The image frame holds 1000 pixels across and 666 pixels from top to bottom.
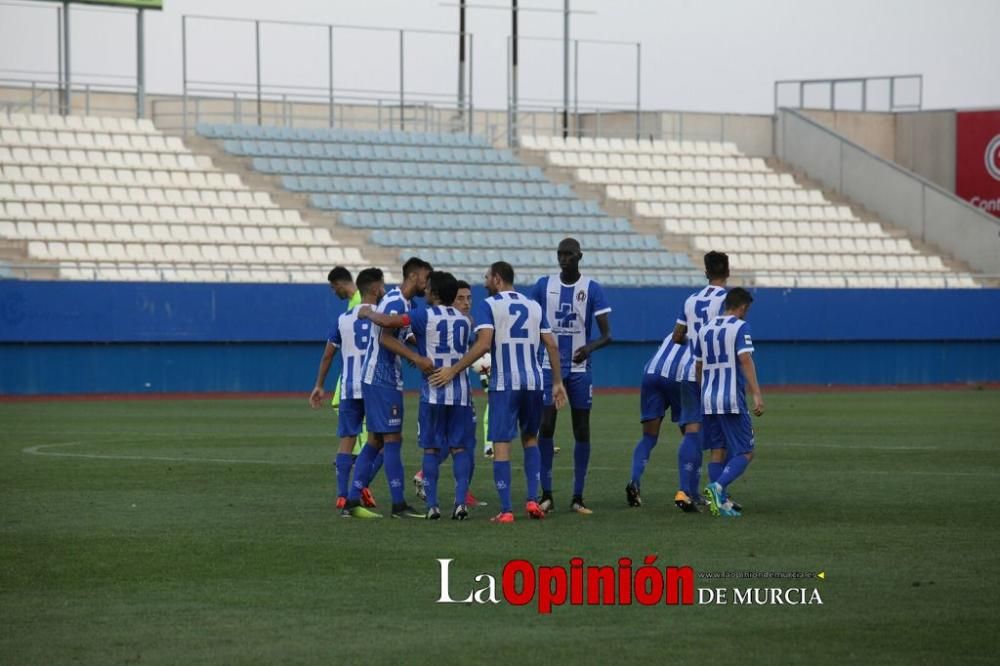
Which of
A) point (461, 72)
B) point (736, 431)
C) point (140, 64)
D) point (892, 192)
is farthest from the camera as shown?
point (461, 72)

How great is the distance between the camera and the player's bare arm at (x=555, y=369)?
13250 mm

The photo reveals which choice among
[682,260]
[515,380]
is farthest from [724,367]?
[682,260]

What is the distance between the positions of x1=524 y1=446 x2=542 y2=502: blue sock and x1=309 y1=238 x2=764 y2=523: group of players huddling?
0.04 feet

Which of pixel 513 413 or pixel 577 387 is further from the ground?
pixel 577 387

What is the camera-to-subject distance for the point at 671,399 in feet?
47.5

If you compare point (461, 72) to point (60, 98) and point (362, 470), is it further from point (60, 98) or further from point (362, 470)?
point (362, 470)

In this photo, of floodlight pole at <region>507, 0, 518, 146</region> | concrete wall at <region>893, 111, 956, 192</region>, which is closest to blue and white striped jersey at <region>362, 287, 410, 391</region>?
floodlight pole at <region>507, 0, 518, 146</region>

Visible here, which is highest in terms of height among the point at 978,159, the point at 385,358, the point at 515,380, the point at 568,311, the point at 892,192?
the point at 978,159

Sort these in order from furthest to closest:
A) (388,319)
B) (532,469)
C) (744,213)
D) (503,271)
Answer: (744,213), (532,469), (388,319), (503,271)

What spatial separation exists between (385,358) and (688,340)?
2586 millimetres

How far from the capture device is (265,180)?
4075 cm

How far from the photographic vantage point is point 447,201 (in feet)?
138

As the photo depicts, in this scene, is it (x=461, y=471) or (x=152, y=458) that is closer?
(x=461, y=471)

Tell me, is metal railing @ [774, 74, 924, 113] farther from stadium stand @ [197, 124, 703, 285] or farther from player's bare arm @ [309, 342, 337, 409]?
player's bare arm @ [309, 342, 337, 409]
